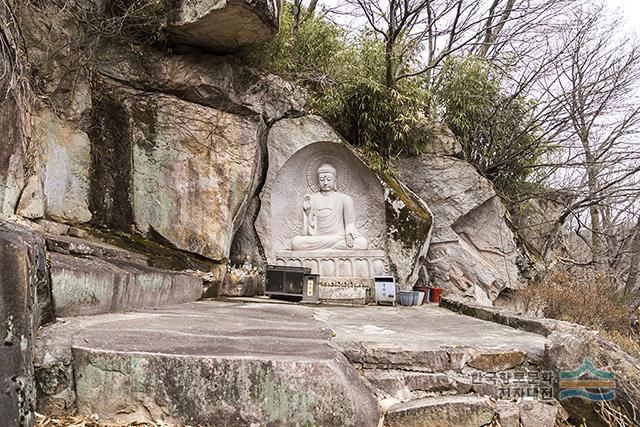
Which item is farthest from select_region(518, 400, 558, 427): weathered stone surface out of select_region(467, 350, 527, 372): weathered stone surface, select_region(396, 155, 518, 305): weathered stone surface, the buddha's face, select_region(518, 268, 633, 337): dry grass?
select_region(396, 155, 518, 305): weathered stone surface

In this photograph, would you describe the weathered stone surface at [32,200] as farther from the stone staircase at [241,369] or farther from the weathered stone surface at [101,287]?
the stone staircase at [241,369]

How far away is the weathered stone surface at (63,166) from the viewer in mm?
5227

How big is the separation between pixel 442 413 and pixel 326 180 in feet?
20.1

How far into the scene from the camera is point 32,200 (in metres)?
4.80

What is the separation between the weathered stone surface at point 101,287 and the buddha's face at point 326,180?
4194mm

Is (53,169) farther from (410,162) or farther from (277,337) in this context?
(410,162)

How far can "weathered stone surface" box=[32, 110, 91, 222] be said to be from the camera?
5.23m

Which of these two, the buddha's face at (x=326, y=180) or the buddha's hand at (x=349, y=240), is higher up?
the buddha's face at (x=326, y=180)

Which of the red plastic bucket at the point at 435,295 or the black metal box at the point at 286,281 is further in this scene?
the red plastic bucket at the point at 435,295

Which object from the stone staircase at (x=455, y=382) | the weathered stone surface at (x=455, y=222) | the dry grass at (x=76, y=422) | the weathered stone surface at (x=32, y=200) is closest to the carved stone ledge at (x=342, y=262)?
the weathered stone surface at (x=455, y=222)

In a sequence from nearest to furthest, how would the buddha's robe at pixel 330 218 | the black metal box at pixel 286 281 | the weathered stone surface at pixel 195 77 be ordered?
the black metal box at pixel 286 281, the weathered stone surface at pixel 195 77, the buddha's robe at pixel 330 218

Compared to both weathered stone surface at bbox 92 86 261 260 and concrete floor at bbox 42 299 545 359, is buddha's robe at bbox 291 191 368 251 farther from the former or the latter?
concrete floor at bbox 42 299 545 359

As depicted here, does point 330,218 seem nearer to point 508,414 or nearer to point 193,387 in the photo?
point 508,414

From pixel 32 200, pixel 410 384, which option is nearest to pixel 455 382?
pixel 410 384
